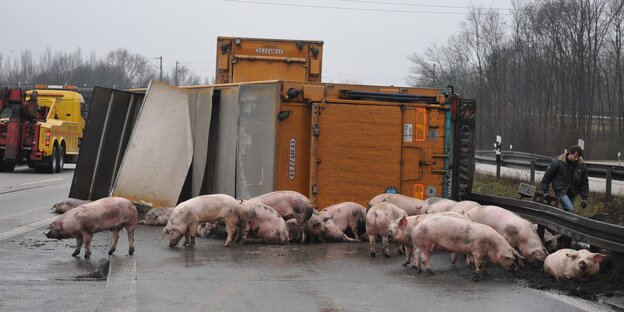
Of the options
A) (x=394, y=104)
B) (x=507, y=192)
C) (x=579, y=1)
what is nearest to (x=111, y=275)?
(x=394, y=104)

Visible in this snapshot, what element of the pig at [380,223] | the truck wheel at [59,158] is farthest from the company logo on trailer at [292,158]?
the truck wheel at [59,158]

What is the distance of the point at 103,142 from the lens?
1605 cm

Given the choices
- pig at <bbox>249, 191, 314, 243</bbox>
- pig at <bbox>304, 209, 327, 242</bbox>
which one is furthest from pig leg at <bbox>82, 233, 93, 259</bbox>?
pig at <bbox>304, 209, 327, 242</bbox>

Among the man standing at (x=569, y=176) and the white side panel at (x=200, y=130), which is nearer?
the man standing at (x=569, y=176)

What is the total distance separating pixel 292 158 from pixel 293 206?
1788mm

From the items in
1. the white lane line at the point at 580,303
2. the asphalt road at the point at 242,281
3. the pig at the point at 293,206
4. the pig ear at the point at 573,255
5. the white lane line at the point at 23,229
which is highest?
the pig at the point at 293,206

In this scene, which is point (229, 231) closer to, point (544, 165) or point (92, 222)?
point (92, 222)

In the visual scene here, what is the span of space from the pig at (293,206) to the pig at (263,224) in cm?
38

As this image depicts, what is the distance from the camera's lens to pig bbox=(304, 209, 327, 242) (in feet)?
41.3

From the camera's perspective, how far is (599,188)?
2244 cm

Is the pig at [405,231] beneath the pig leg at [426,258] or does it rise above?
above

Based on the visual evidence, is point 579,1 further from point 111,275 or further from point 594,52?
point 111,275

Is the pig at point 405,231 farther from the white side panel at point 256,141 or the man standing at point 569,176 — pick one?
the man standing at point 569,176

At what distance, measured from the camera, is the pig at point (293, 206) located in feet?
41.3
